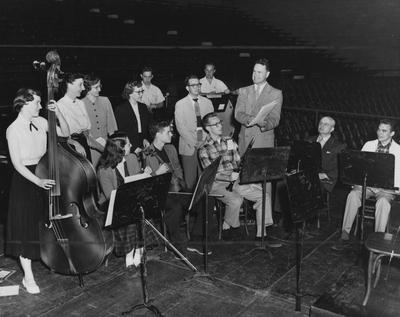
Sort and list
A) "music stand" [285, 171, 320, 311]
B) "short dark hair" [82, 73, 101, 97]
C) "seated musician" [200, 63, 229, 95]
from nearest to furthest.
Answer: "music stand" [285, 171, 320, 311] → "short dark hair" [82, 73, 101, 97] → "seated musician" [200, 63, 229, 95]

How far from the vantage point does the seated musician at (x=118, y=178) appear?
4.60 m

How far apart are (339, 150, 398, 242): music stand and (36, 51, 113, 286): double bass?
94.9 inches

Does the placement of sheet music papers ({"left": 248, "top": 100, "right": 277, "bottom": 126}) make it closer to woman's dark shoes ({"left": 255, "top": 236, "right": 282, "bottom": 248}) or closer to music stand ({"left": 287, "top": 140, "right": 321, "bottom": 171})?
music stand ({"left": 287, "top": 140, "right": 321, "bottom": 171})

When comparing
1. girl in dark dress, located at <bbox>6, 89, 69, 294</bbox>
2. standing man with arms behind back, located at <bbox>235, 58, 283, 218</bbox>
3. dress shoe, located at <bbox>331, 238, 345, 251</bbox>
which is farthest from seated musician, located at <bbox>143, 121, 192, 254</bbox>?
dress shoe, located at <bbox>331, 238, 345, 251</bbox>

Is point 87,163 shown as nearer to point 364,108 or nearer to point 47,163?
point 47,163

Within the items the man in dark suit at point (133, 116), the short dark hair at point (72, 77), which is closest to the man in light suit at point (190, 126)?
the man in dark suit at point (133, 116)

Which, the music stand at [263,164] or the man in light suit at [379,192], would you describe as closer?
the music stand at [263,164]

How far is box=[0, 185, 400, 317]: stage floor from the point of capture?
4.00m

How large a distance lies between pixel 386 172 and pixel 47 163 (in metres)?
3.06

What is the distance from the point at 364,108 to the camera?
1073 centimetres

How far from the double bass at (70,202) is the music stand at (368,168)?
94.9 inches

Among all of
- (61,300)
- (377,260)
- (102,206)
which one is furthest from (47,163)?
(377,260)

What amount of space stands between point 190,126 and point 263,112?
3.83 ft

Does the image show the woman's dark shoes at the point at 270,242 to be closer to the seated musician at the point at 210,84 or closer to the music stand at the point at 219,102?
the music stand at the point at 219,102
